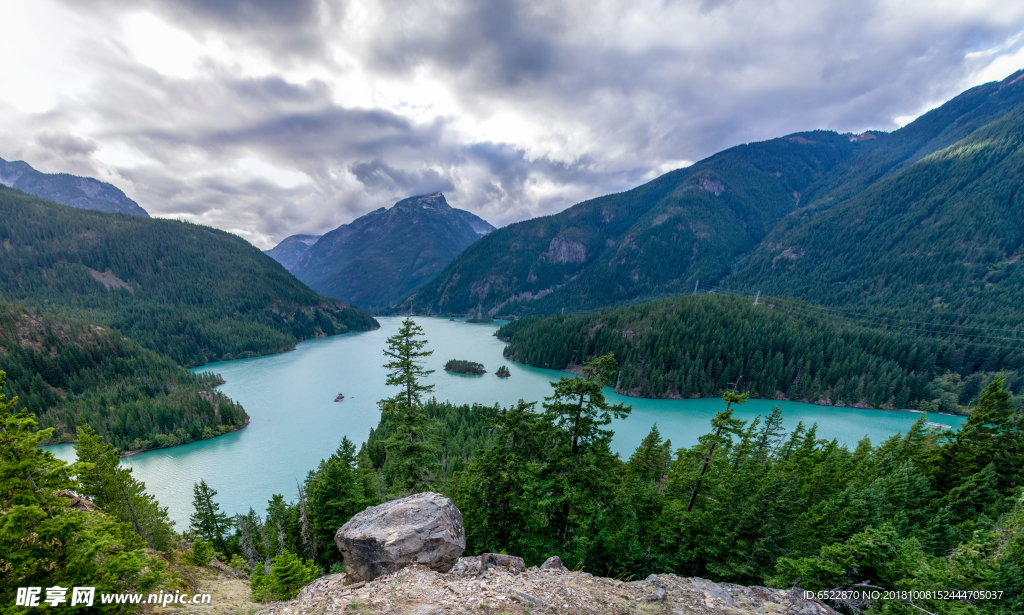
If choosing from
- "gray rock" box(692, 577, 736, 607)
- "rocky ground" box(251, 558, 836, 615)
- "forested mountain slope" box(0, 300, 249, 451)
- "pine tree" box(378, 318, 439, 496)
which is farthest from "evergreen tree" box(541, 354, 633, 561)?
"forested mountain slope" box(0, 300, 249, 451)

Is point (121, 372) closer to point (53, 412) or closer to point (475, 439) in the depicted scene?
point (53, 412)

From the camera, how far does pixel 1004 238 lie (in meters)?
Result: 129

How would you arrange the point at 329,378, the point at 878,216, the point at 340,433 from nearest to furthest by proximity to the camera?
1. the point at 340,433
2. the point at 329,378
3. the point at 878,216

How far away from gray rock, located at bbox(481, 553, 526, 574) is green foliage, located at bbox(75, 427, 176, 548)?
56.9 feet

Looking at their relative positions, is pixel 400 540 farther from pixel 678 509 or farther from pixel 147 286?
pixel 147 286

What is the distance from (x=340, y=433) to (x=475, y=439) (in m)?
25.6

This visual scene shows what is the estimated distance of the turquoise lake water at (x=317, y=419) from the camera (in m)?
43.8

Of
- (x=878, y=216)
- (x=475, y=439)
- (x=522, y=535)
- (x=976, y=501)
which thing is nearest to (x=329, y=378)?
(x=475, y=439)

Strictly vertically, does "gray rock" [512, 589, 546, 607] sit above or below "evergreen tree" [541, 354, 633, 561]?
below

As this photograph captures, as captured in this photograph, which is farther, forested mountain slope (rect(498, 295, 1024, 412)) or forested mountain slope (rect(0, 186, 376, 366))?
forested mountain slope (rect(0, 186, 376, 366))

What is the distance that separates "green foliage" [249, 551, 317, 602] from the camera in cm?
1101

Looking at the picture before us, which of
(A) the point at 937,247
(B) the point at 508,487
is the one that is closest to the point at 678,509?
(B) the point at 508,487

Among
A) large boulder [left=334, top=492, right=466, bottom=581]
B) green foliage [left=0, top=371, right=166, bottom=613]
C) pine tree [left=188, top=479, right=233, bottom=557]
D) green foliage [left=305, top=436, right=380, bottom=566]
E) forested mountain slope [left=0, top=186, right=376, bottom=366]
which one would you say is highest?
forested mountain slope [left=0, top=186, right=376, bottom=366]

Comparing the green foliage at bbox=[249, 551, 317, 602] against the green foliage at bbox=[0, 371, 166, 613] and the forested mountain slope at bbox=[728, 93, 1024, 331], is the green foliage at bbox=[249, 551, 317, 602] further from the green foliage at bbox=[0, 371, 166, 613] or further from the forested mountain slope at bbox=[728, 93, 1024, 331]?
the forested mountain slope at bbox=[728, 93, 1024, 331]
